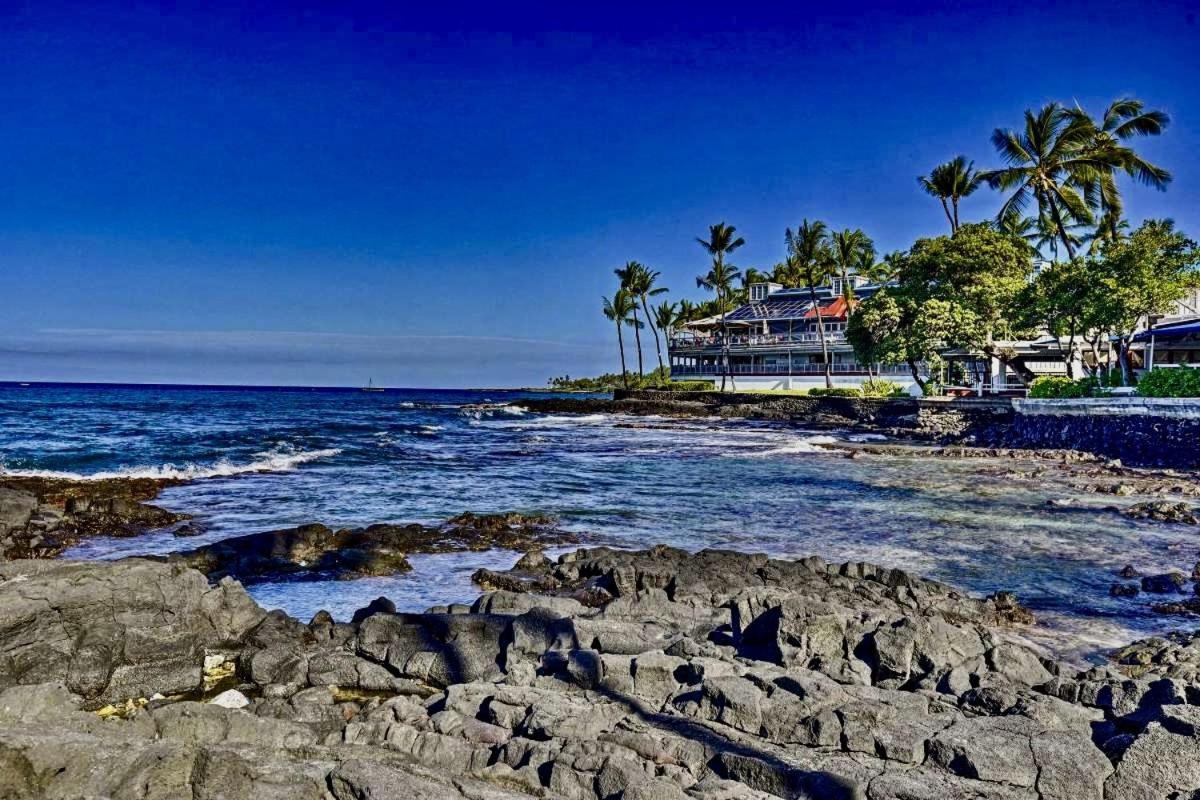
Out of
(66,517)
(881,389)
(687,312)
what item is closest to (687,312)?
(687,312)

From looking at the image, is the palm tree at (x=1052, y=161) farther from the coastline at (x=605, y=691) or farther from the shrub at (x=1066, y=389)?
the coastline at (x=605, y=691)

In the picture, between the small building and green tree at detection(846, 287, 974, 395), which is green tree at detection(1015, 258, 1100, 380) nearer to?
the small building

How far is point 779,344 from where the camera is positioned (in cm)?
7556

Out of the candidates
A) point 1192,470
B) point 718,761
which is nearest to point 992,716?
point 718,761

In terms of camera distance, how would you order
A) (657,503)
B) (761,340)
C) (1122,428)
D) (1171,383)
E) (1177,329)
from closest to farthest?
(657,503), (1122,428), (1171,383), (1177,329), (761,340)

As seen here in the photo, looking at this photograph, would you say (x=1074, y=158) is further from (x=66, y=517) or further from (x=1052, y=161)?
(x=66, y=517)

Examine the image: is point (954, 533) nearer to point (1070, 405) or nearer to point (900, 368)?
point (1070, 405)

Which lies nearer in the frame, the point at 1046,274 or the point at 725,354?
the point at 1046,274

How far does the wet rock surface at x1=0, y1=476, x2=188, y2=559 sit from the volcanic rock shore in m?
6.78

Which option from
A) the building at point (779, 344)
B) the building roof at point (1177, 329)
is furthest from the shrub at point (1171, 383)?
the building at point (779, 344)

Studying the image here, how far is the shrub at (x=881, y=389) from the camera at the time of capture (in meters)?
60.4

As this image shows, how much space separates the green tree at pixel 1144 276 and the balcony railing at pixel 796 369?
30333 mm

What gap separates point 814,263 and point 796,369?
15958 mm

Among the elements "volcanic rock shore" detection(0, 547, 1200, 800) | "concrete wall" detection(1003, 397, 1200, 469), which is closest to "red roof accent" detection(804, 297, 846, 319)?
"concrete wall" detection(1003, 397, 1200, 469)
